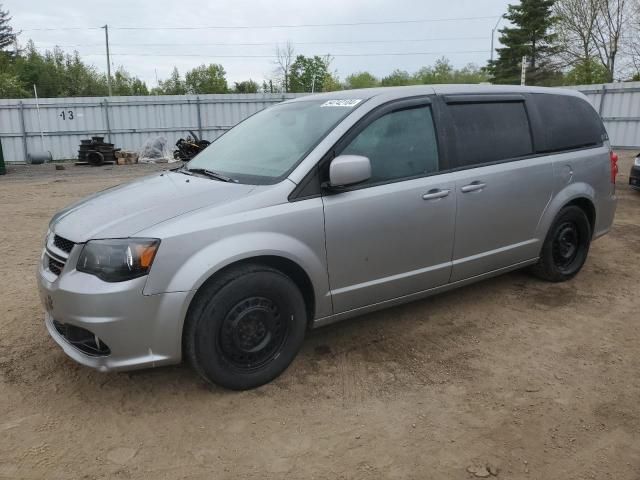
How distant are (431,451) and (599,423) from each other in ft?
3.17

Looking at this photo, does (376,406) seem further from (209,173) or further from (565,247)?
(565,247)

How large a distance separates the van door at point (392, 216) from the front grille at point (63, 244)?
1465 millimetres

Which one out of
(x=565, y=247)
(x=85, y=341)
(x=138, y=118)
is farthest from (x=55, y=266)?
(x=138, y=118)

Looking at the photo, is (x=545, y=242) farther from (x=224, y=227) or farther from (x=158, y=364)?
(x=158, y=364)

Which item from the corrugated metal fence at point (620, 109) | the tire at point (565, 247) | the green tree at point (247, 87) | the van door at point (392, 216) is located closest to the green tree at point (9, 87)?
the green tree at point (247, 87)

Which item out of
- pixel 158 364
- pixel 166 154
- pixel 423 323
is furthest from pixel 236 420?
pixel 166 154

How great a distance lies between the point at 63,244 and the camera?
298 centimetres

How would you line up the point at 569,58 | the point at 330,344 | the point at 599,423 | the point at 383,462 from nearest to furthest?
1. the point at 383,462
2. the point at 599,423
3. the point at 330,344
4. the point at 569,58

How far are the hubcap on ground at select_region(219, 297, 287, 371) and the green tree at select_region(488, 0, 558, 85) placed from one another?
45.6 meters

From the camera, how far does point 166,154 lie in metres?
19.4

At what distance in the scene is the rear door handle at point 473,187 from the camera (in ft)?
12.4

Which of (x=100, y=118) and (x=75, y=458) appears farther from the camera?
(x=100, y=118)

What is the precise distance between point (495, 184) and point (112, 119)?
63.4 feet

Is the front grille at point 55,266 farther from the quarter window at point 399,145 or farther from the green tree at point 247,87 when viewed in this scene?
the green tree at point 247,87
